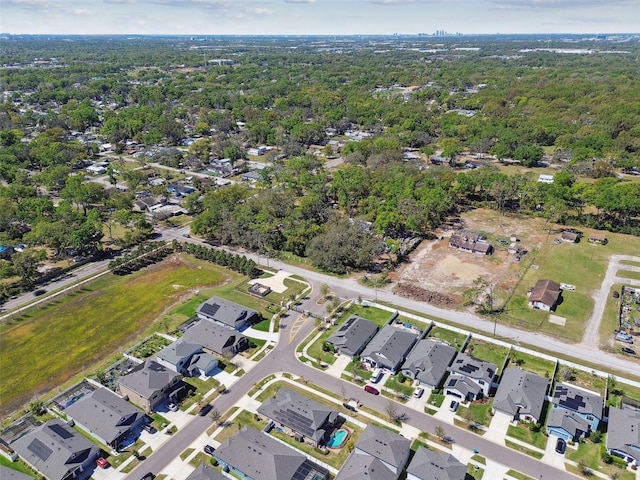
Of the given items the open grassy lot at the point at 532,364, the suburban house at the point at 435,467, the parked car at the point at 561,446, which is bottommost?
the parked car at the point at 561,446

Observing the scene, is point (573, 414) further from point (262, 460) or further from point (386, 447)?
point (262, 460)

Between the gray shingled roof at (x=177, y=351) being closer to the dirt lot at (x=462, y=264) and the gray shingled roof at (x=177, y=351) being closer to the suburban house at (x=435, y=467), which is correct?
the suburban house at (x=435, y=467)

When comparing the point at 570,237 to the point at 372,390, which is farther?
the point at 570,237

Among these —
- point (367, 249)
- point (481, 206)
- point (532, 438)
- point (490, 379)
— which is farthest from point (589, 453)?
point (481, 206)

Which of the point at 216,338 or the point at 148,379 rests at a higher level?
the point at 148,379

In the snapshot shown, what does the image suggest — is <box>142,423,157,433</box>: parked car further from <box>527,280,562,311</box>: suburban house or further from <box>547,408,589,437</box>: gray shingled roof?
<box>527,280,562,311</box>: suburban house

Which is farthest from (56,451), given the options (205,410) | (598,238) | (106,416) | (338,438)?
(598,238)

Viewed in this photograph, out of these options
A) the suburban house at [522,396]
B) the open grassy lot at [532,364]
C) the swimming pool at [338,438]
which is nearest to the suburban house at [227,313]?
the swimming pool at [338,438]

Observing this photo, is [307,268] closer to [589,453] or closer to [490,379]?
[490,379]
